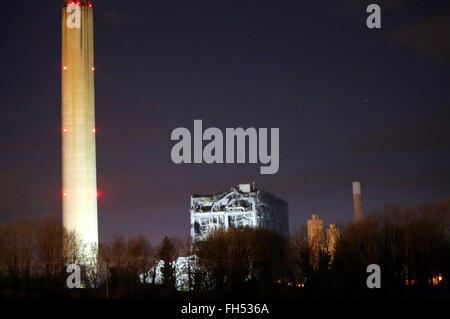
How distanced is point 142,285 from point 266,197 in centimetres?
3874

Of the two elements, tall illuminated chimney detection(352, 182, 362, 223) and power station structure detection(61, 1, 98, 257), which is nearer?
power station structure detection(61, 1, 98, 257)

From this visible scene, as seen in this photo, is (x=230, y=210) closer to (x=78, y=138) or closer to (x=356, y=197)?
(x=356, y=197)

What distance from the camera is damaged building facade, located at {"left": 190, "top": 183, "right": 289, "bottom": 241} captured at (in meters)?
98.2

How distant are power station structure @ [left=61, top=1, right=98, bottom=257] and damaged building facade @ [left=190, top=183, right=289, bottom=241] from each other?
17012 mm

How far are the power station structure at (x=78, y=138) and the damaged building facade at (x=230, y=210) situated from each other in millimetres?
17012

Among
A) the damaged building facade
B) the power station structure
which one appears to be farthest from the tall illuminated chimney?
the power station structure

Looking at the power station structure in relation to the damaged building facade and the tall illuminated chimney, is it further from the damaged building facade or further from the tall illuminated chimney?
the tall illuminated chimney

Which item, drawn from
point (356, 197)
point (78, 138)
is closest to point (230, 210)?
point (356, 197)

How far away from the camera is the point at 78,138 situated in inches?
3447

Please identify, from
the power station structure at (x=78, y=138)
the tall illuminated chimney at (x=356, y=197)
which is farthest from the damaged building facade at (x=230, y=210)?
the power station structure at (x=78, y=138)
